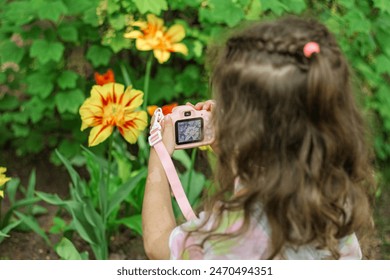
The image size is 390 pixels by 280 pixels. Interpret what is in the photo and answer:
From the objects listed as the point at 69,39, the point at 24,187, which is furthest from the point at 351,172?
the point at 24,187

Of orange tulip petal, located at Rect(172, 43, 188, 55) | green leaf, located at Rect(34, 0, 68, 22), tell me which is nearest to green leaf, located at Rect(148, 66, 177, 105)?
orange tulip petal, located at Rect(172, 43, 188, 55)

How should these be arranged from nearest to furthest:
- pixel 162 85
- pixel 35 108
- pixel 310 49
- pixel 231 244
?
pixel 310 49
pixel 231 244
pixel 35 108
pixel 162 85

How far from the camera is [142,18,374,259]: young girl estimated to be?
53.8 inches

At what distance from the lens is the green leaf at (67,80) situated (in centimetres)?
257

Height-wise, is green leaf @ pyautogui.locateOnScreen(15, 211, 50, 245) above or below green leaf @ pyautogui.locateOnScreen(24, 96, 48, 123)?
below

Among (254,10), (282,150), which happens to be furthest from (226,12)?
(282,150)

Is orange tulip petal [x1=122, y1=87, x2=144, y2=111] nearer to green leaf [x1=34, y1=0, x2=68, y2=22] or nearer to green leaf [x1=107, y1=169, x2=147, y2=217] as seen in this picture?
green leaf [x1=107, y1=169, x2=147, y2=217]

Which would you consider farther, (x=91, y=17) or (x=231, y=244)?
(x=91, y=17)

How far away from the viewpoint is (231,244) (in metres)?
1.47

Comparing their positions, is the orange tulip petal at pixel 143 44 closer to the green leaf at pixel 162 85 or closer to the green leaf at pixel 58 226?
the green leaf at pixel 162 85

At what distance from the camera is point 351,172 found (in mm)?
1544

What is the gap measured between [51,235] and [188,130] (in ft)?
3.83

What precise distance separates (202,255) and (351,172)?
14.0 inches

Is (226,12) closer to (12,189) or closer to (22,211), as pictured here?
(12,189)
